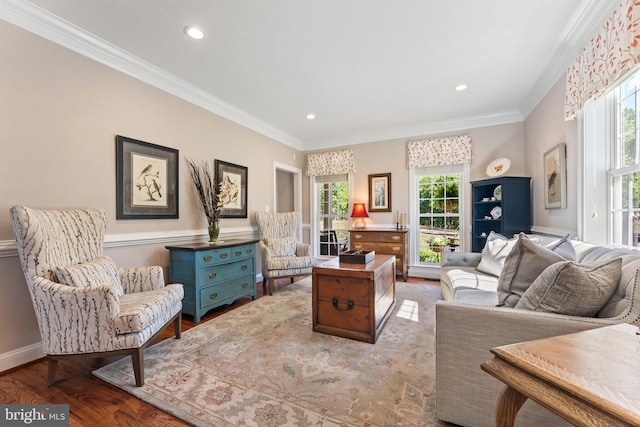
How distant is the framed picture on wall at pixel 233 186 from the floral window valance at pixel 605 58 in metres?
3.63

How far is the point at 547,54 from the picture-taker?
2484mm

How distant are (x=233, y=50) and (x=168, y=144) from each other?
130 centimetres

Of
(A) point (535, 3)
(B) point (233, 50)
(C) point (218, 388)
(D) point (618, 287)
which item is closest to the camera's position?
(D) point (618, 287)

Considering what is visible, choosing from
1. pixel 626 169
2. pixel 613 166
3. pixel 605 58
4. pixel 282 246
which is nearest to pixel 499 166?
pixel 613 166

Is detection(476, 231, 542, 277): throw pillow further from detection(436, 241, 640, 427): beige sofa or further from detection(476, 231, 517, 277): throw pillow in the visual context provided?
detection(436, 241, 640, 427): beige sofa

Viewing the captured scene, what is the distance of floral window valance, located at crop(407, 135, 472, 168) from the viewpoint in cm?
414

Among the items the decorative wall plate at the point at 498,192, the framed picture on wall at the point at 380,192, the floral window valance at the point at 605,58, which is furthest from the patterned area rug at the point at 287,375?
the framed picture on wall at the point at 380,192

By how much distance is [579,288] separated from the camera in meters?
1.11

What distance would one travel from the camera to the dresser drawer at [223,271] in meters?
2.74

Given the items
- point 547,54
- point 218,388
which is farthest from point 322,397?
point 547,54

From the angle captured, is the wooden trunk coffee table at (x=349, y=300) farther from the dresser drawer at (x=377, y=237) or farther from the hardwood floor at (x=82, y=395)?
the dresser drawer at (x=377, y=237)

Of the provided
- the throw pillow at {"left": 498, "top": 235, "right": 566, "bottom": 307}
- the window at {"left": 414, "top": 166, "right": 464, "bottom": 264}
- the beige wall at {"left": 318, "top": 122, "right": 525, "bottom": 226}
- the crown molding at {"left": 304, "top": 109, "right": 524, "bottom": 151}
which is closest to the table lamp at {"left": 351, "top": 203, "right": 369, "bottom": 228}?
the beige wall at {"left": 318, "top": 122, "right": 525, "bottom": 226}

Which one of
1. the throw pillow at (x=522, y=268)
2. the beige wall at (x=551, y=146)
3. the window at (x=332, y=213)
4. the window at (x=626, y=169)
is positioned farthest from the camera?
the window at (x=332, y=213)

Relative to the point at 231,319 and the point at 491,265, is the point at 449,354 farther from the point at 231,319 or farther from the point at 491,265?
the point at 231,319
